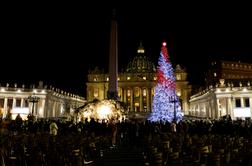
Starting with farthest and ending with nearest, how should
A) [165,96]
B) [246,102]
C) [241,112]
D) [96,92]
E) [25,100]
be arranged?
[96,92] < [25,100] < [246,102] < [241,112] < [165,96]

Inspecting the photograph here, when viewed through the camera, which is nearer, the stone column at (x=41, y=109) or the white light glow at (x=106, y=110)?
the white light glow at (x=106, y=110)

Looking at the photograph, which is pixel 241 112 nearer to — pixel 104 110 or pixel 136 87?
pixel 104 110

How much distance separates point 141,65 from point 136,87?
699 inches

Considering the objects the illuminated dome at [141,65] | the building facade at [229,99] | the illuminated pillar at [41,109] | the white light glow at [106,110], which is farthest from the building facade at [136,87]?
the white light glow at [106,110]

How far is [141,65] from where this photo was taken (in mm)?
131375

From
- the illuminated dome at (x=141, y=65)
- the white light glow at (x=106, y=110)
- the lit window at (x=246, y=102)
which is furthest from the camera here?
the illuminated dome at (x=141, y=65)

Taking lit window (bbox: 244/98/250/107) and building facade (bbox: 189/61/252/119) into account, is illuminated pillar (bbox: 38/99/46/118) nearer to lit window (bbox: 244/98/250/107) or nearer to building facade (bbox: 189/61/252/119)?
building facade (bbox: 189/61/252/119)

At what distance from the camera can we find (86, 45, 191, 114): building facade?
4540 inches

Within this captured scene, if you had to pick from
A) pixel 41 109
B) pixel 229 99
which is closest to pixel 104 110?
pixel 229 99

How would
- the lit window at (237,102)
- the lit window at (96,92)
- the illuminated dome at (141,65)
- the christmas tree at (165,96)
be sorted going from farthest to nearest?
the illuminated dome at (141,65) → the lit window at (96,92) → the lit window at (237,102) → the christmas tree at (165,96)

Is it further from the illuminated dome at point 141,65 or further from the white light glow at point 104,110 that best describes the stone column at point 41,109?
the illuminated dome at point 141,65

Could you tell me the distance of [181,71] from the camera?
395 feet

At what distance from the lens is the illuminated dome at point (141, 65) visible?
12693 centimetres

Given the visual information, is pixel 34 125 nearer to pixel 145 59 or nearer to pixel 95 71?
pixel 95 71
